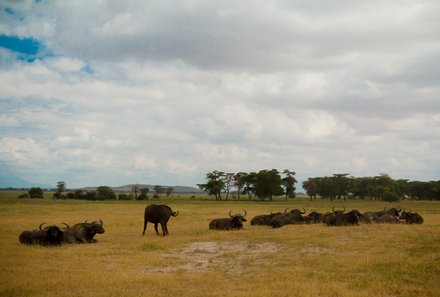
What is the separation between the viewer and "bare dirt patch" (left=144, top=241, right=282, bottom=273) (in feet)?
44.5

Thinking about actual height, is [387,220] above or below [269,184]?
below

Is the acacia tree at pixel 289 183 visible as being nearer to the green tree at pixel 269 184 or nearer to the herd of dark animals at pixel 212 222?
the green tree at pixel 269 184

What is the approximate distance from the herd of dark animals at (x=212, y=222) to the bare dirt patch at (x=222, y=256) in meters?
4.65

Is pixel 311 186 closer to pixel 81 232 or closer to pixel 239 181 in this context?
pixel 239 181

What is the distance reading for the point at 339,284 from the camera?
35.5 feet

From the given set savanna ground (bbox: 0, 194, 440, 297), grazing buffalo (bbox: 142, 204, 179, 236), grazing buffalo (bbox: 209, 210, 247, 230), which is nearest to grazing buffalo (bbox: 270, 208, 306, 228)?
grazing buffalo (bbox: 209, 210, 247, 230)

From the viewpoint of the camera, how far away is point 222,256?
1559cm

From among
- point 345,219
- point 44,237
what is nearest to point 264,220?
point 345,219

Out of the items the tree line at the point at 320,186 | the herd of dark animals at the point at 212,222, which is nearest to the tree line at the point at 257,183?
the tree line at the point at 320,186

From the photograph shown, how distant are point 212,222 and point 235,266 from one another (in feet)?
38.2

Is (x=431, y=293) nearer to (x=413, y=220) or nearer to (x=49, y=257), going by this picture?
(x=49, y=257)

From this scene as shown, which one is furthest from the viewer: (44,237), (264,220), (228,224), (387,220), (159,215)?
(264,220)

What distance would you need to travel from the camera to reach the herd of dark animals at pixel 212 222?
18.6 meters

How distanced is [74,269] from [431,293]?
10.9 meters
